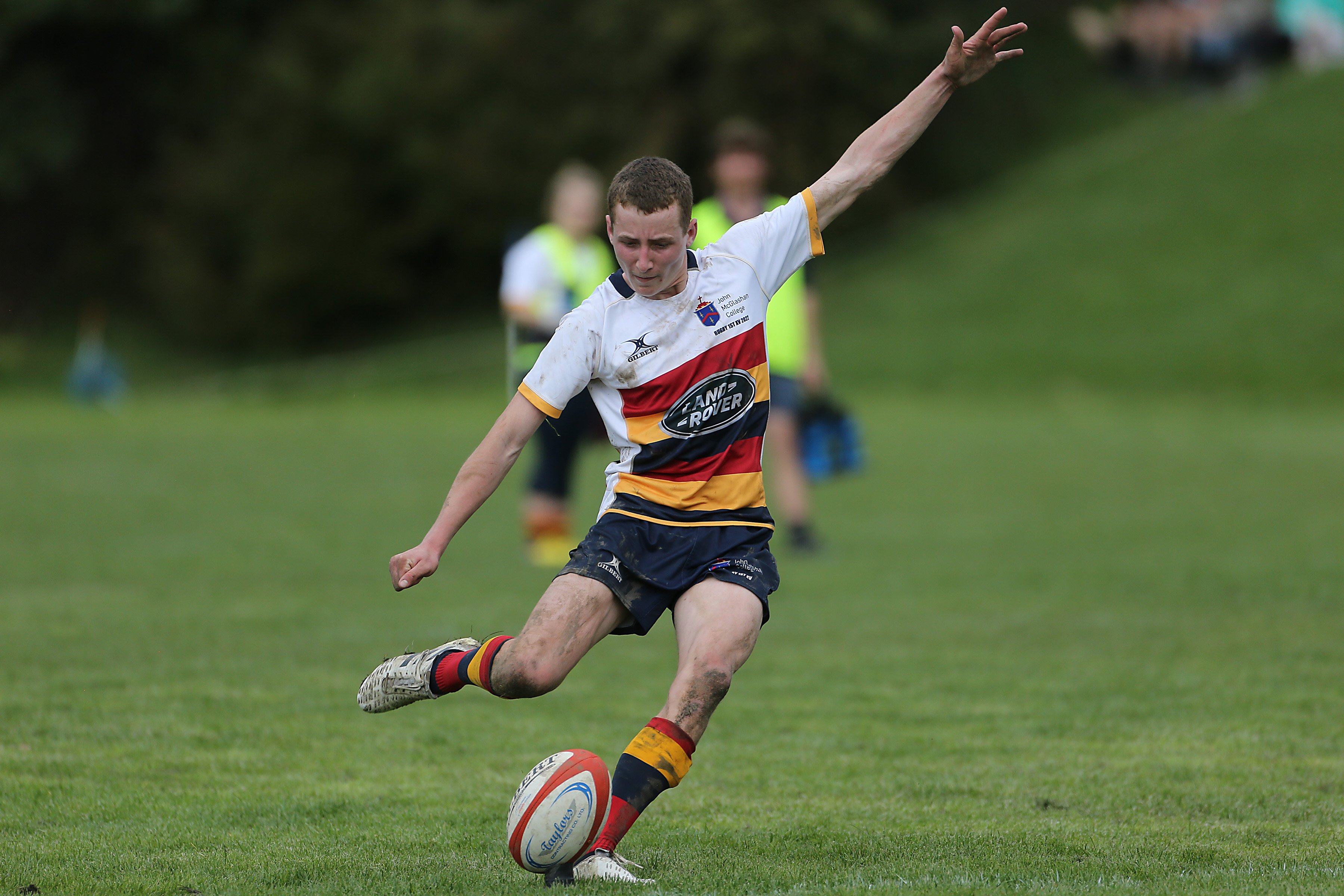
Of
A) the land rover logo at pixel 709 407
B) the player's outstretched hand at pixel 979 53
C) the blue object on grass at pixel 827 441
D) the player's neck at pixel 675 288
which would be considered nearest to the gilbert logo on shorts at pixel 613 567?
the land rover logo at pixel 709 407

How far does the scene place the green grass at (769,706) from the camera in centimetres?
425

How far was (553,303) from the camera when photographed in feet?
34.2

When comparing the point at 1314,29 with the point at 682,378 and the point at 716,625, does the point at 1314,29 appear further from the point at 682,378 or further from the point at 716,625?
the point at 716,625

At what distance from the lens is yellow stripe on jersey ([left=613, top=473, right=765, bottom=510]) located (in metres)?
4.54

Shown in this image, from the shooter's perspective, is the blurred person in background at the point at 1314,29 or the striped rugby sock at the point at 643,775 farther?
the blurred person in background at the point at 1314,29

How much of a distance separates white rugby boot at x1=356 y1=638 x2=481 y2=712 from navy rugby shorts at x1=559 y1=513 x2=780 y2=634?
46cm

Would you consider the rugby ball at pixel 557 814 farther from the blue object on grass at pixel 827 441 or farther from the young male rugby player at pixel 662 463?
the blue object on grass at pixel 827 441

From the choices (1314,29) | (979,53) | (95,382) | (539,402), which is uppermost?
(1314,29)

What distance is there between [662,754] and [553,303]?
6634 mm

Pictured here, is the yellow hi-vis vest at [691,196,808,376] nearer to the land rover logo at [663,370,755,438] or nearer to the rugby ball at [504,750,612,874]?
the land rover logo at [663,370,755,438]

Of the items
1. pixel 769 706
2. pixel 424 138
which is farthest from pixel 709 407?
pixel 424 138

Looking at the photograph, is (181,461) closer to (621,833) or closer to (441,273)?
(621,833)

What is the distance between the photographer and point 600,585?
438 centimetres

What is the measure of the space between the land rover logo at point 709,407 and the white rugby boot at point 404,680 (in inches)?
36.1
